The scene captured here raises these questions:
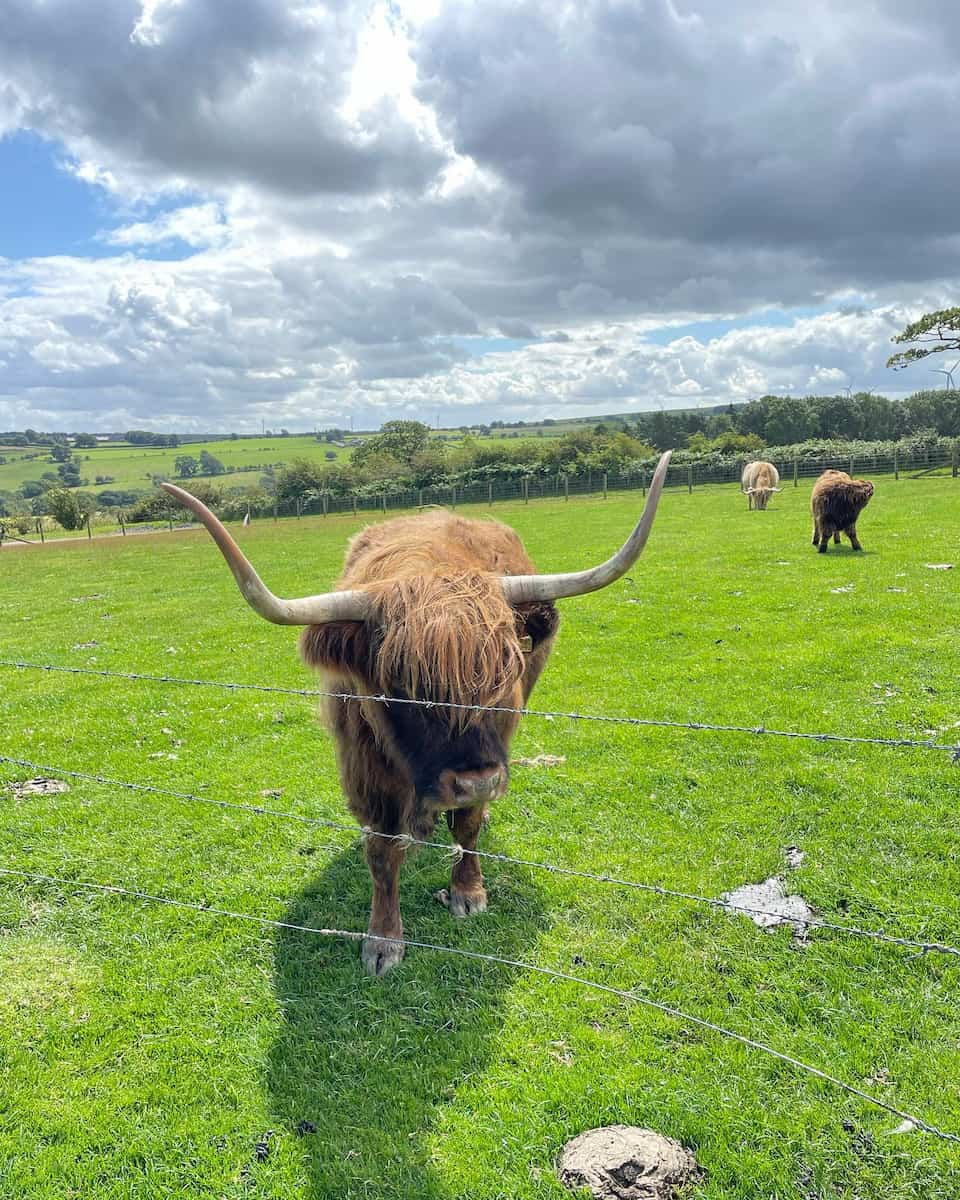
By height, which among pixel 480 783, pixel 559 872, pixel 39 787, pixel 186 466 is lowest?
pixel 39 787

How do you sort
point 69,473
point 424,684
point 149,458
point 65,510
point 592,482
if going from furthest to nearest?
point 149,458
point 69,473
point 65,510
point 592,482
point 424,684

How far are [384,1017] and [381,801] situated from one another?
1122mm

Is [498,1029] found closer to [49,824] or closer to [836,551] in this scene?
[49,824]

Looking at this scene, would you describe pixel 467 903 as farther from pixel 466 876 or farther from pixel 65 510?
pixel 65 510

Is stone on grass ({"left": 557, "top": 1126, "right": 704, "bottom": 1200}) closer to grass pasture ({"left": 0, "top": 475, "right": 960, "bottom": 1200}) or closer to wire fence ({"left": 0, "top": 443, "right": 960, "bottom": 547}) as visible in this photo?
grass pasture ({"left": 0, "top": 475, "right": 960, "bottom": 1200})

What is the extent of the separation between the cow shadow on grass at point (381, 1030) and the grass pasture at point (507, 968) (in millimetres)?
15

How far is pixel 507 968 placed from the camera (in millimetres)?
4160

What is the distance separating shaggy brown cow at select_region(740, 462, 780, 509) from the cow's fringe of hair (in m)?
29.0

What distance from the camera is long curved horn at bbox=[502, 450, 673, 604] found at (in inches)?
136

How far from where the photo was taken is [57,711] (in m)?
9.09

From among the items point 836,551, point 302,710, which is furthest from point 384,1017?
point 836,551

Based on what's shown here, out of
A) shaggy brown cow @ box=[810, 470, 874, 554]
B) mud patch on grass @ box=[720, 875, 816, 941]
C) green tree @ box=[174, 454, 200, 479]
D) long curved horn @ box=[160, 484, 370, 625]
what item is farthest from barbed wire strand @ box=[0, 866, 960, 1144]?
green tree @ box=[174, 454, 200, 479]

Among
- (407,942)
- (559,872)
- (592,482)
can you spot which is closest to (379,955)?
(407,942)

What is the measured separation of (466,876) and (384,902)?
615mm
